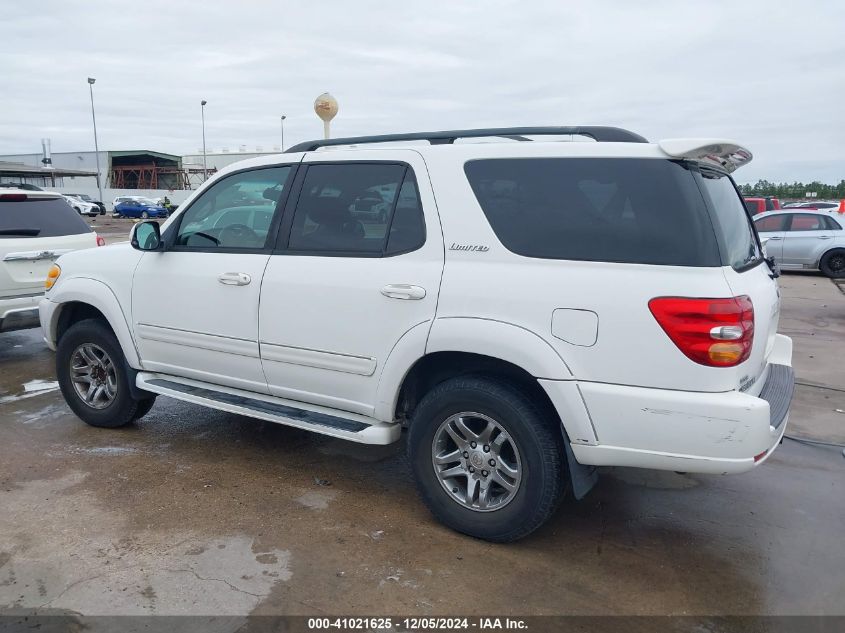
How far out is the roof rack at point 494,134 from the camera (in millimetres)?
3430

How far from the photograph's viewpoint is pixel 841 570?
11.0ft

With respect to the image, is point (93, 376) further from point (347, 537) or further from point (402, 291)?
point (402, 291)

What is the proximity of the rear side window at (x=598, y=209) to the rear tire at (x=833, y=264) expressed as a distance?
14.4 meters

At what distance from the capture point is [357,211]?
394cm

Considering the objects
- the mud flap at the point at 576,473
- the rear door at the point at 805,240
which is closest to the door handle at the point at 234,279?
the mud flap at the point at 576,473

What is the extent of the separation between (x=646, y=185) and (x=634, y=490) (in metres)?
A: 2.02

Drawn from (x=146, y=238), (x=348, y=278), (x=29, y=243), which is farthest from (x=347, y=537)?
(x=29, y=243)

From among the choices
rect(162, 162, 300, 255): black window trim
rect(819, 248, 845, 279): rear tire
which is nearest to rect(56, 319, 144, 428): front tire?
rect(162, 162, 300, 255): black window trim

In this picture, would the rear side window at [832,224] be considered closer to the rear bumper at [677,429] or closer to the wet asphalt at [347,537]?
the wet asphalt at [347,537]

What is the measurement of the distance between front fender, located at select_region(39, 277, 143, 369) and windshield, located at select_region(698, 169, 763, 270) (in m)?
3.70

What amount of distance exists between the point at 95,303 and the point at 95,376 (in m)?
0.61

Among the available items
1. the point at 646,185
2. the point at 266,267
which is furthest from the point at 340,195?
the point at 646,185

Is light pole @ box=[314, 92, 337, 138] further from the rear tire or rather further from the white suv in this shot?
the rear tire

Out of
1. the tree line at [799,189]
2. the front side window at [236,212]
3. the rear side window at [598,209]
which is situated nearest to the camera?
the rear side window at [598,209]
